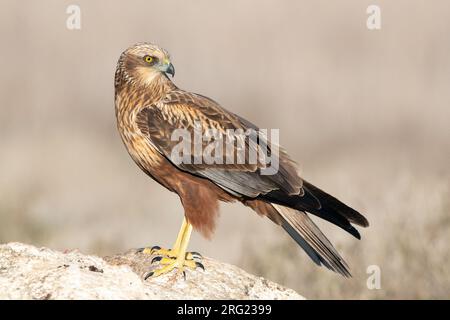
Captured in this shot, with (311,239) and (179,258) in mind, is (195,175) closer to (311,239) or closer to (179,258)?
(179,258)

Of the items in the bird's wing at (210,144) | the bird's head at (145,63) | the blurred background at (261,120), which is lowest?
the blurred background at (261,120)

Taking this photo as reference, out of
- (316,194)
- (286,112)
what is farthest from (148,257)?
(286,112)

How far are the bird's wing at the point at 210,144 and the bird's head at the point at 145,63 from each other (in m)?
0.27

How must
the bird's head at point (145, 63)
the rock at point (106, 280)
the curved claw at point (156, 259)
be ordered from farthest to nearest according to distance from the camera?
the bird's head at point (145, 63) < the curved claw at point (156, 259) < the rock at point (106, 280)

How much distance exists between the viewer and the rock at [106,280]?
8.60 m

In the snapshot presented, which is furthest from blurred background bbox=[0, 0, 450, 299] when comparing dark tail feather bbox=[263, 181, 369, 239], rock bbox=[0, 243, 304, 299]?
rock bbox=[0, 243, 304, 299]

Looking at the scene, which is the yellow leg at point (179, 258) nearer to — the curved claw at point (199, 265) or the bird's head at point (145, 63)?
the curved claw at point (199, 265)

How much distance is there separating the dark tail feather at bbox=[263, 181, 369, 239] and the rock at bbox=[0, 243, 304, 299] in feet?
2.63

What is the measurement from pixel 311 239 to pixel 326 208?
0.31 m

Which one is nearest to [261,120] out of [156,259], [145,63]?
[145,63]

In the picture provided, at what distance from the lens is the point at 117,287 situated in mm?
8711

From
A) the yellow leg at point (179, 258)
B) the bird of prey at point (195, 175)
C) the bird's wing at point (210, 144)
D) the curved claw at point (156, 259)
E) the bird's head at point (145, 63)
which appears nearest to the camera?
the yellow leg at point (179, 258)

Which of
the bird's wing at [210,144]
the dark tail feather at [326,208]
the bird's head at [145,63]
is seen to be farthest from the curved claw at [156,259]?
the bird's head at [145,63]

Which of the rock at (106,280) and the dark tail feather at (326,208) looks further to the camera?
the dark tail feather at (326,208)
